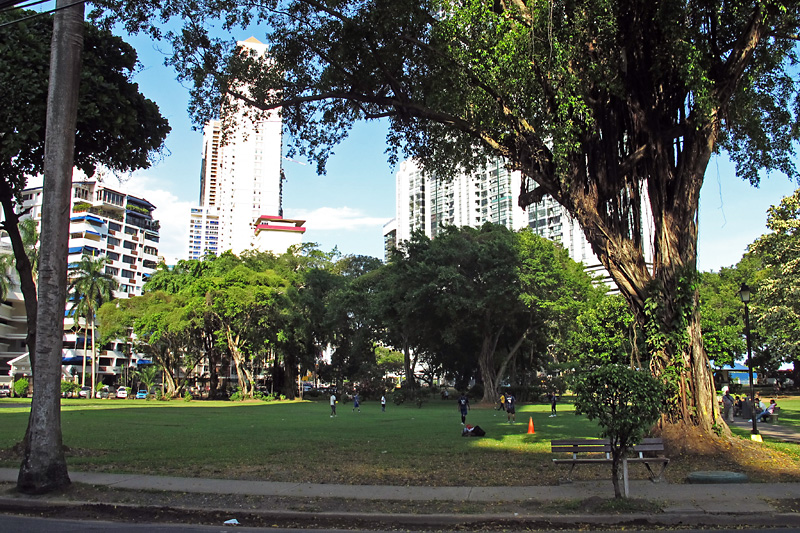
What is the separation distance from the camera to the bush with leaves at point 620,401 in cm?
748

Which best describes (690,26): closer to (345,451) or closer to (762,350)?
(345,451)

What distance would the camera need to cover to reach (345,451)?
14547 millimetres

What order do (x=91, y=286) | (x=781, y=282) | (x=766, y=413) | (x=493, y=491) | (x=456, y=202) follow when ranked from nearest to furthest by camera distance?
(x=493, y=491) < (x=766, y=413) < (x=781, y=282) < (x=91, y=286) < (x=456, y=202)

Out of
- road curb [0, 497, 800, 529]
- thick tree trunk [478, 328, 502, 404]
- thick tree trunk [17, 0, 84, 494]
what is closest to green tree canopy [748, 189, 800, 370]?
thick tree trunk [478, 328, 502, 404]

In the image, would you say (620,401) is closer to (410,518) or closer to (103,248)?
(410,518)

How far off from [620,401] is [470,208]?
132m

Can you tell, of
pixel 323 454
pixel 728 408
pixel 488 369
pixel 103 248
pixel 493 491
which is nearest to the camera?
pixel 493 491

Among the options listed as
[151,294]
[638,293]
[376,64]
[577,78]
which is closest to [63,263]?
[376,64]

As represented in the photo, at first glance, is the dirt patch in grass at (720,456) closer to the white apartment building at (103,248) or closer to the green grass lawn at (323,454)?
the green grass lawn at (323,454)

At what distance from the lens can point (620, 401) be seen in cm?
759

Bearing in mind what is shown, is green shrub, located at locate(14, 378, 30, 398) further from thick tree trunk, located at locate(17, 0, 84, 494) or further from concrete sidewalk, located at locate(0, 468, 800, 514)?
thick tree trunk, located at locate(17, 0, 84, 494)

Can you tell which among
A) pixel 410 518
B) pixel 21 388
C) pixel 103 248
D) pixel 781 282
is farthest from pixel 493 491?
pixel 103 248

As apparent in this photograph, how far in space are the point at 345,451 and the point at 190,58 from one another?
1025 cm

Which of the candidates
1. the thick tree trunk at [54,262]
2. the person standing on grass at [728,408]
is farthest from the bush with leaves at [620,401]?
the person standing on grass at [728,408]
